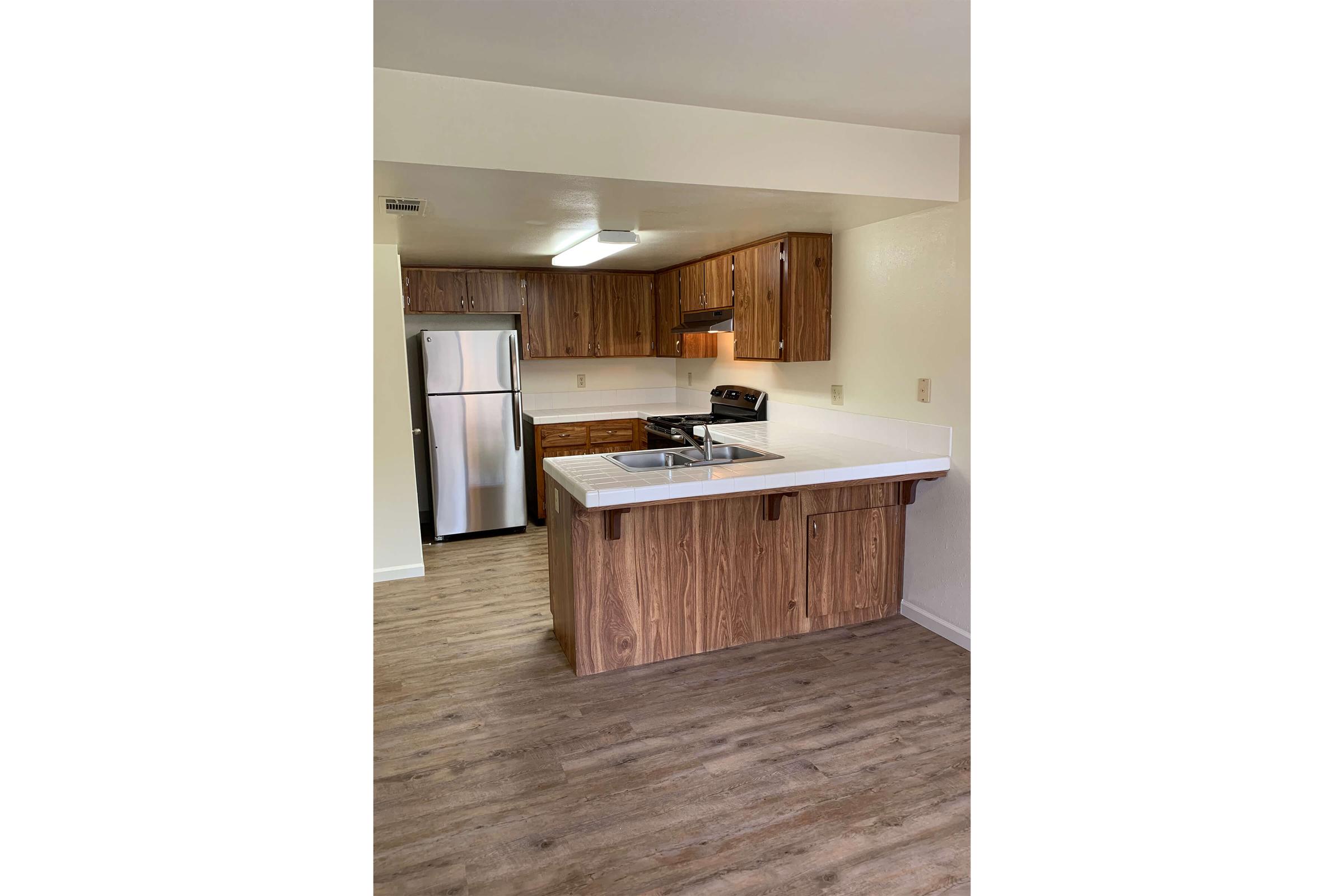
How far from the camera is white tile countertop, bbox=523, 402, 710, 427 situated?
5453 mm

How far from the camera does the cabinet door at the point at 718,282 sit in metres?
4.59

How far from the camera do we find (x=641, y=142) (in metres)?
2.56

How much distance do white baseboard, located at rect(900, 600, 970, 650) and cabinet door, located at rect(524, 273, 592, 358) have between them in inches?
130

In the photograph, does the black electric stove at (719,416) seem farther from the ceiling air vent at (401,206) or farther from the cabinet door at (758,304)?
the ceiling air vent at (401,206)

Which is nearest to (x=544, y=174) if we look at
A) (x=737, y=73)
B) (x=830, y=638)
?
(x=737, y=73)

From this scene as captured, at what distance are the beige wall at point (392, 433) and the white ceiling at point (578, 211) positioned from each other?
9.9 inches

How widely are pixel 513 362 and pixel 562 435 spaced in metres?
0.66

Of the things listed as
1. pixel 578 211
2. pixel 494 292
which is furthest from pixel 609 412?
pixel 578 211

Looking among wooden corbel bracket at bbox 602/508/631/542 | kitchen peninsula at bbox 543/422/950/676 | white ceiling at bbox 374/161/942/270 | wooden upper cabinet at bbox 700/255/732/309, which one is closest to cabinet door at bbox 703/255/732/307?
wooden upper cabinet at bbox 700/255/732/309

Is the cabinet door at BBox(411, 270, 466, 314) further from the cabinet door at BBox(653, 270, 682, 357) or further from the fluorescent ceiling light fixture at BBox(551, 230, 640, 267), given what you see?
the cabinet door at BBox(653, 270, 682, 357)

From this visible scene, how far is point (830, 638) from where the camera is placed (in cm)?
339

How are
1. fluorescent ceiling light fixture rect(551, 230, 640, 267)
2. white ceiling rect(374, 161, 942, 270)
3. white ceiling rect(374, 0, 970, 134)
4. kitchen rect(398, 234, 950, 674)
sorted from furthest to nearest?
fluorescent ceiling light fixture rect(551, 230, 640, 267) < kitchen rect(398, 234, 950, 674) < white ceiling rect(374, 161, 942, 270) < white ceiling rect(374, 0, 970, 134)
